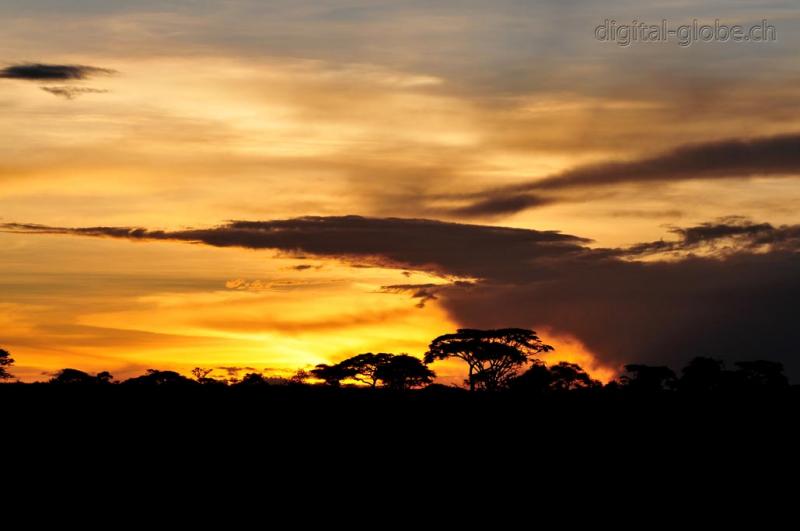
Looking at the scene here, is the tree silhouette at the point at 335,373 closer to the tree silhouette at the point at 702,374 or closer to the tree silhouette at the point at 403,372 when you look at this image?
the tree silhouette at the point at 403,372

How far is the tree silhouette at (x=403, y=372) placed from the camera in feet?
354

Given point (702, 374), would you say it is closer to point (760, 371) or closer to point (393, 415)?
point (760, 371)

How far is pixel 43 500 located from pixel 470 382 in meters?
74.9

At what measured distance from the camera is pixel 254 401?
38.3 meters

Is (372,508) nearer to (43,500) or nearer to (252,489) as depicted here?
(252,489)

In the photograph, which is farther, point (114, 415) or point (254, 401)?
point (254, 401)

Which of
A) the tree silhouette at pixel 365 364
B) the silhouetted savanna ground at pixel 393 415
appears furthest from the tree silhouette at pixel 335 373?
the silhouetted savanna ground at pixel 393 415

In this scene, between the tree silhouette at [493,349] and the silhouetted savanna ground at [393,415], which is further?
the tree silhouette at [493,349]

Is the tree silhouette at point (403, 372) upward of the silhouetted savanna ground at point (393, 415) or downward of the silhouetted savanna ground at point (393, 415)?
upward

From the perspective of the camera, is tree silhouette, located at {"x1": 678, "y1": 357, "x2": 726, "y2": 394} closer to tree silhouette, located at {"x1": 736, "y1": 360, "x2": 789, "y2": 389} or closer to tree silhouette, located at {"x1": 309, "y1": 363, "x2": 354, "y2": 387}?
tree silhouette, located at {"x1": 736, "y1": 360, "x2": 789, "y2": 389}

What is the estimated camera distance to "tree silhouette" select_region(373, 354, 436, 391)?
354 feet

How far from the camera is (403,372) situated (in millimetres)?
109125

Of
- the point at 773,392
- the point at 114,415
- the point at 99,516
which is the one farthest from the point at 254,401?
the point at 773,392

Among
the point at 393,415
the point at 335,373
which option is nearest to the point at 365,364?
the point at 335,373
